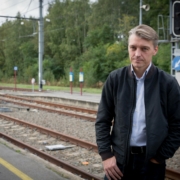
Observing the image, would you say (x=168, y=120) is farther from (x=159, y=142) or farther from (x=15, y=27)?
(x=15, y=27)

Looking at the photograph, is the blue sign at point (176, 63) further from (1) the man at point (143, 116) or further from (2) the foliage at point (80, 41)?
(2) the foliage at point (80, 41)

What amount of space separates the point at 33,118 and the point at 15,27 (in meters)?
65.7

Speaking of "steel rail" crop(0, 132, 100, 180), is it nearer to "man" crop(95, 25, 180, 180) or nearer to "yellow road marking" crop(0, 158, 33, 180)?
"yellow road marking" crop(0, 158, 33, 180)

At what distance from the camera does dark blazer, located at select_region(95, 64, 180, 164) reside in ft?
8.34

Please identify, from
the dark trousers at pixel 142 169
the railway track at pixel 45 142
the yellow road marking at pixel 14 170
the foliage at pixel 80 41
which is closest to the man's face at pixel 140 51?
the dark trousers at pixel 142 169

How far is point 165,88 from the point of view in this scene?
259 centimetres

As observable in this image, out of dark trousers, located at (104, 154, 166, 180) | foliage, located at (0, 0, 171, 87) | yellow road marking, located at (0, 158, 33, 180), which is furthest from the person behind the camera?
foliage, located at (0, 0, 171, 87)

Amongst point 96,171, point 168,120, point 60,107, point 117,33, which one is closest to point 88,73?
point 117,33

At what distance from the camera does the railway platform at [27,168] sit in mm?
5934

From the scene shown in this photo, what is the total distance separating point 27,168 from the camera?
6480mm

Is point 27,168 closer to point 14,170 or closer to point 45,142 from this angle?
point 14,170

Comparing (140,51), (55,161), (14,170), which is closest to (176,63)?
(55,161)

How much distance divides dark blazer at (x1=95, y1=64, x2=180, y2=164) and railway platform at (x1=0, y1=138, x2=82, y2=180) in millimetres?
3439

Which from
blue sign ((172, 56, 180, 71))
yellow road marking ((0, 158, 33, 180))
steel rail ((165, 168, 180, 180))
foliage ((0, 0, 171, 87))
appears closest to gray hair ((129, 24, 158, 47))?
steel rail ((165, 168, 180, 180))
